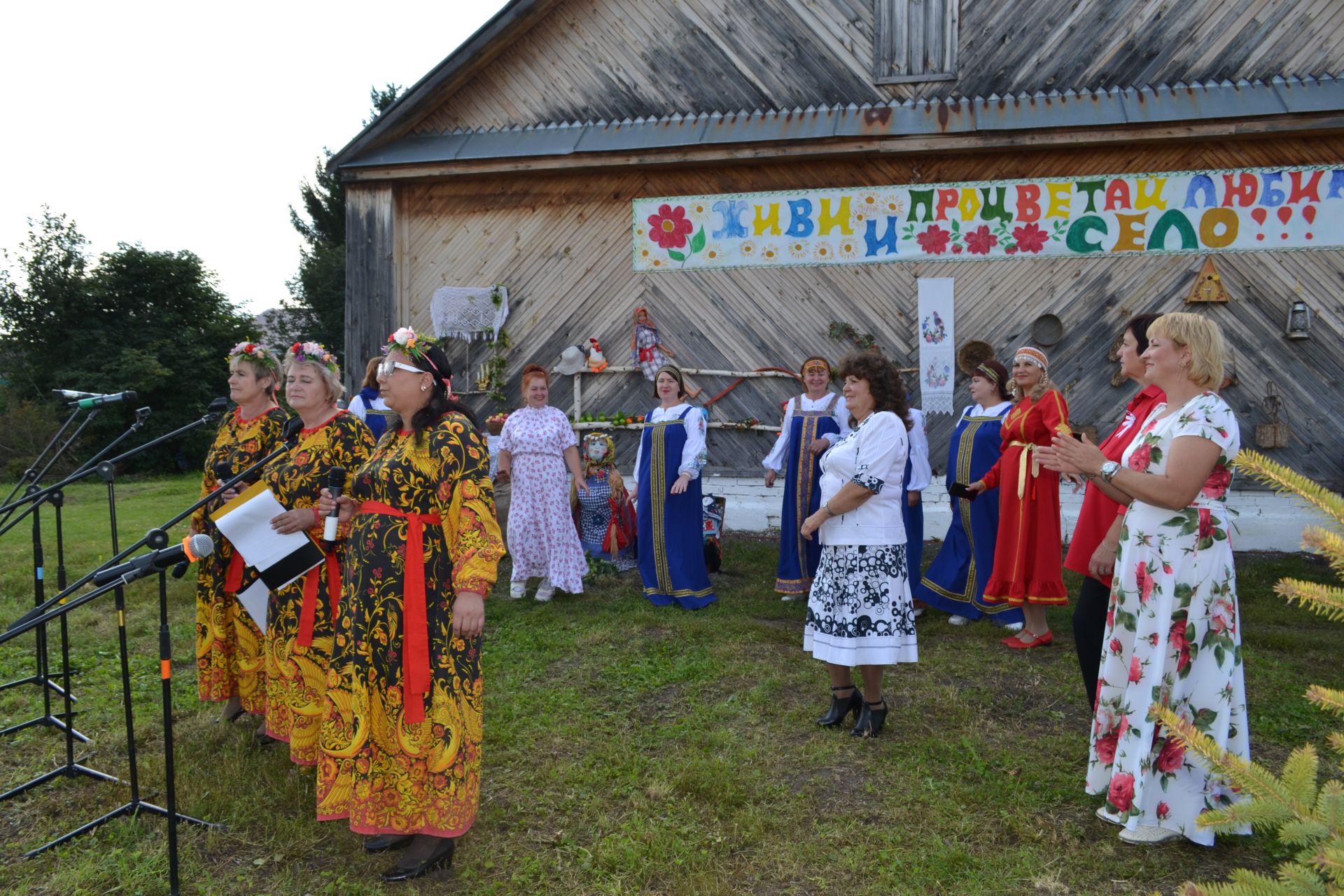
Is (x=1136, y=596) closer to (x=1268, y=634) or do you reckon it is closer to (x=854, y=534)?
(x=854, y=534)

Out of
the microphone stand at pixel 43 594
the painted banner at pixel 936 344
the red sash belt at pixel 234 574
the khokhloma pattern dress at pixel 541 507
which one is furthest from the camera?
the painted banner at pixel 936 344

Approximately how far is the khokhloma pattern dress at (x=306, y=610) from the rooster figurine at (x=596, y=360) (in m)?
5.54

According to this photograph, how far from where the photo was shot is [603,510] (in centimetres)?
853

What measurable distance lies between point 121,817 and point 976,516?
5.56 m

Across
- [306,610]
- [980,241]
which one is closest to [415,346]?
[306,610]

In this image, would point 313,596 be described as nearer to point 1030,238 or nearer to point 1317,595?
point 1317,595

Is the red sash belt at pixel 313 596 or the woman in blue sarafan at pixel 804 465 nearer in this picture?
the red sash belt at pixel 313 596

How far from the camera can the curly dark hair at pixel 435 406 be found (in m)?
3.30

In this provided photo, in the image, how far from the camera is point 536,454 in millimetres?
→ 7738

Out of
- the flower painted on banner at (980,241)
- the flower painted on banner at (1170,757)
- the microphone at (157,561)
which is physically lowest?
the flower painted on banner at (1170,757)

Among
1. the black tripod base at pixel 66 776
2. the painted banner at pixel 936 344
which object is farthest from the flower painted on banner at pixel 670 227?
the black tripod base at pixel 66 776

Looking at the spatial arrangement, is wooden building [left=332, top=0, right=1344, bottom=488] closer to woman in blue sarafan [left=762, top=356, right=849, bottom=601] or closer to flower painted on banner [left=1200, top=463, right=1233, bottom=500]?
woman in blue sarafan [left=762, top=356, right=849, bottom=601]

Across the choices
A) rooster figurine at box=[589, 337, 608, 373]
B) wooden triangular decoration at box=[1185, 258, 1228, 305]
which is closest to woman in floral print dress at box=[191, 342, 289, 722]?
rooster figurine at box=[589, 337, 608, 373]

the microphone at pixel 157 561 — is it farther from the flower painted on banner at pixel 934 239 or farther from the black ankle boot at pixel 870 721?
the flower painted on banner at pixel 934 239
